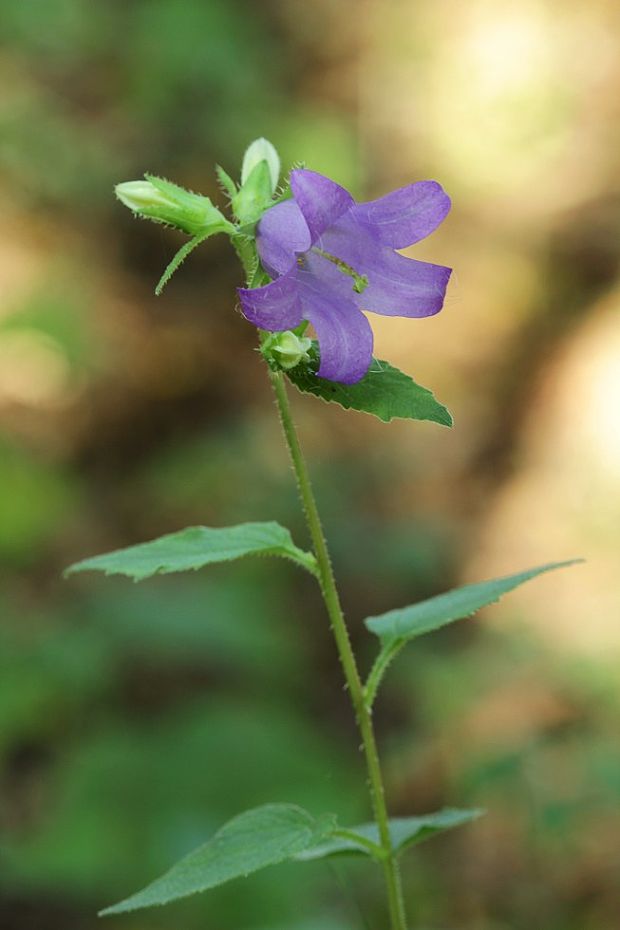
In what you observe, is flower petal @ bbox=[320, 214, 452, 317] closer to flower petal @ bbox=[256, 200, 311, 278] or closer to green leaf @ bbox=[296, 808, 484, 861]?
flower petal @ bbox=[256, 200, 311, 278]

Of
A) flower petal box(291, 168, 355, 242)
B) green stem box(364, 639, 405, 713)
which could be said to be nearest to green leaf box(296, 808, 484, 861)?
green stem box(364, 639, 405, 713)

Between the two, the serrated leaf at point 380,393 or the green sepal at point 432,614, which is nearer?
the serrated leaf at point 380,393

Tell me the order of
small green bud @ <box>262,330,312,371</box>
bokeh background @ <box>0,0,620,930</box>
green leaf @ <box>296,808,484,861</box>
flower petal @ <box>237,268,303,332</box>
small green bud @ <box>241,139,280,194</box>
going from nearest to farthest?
flower petal @ <box>237,268,303,332</box>, small green bud @ <box>262,330,312,371</box>, small green bud @ <box>241,139,280,194</box>, green leaf @ <box>296,808,484,861</box>, bokeh background @ <box>0,0,620,930</box>

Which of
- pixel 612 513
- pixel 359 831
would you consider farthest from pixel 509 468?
pixel 359 831

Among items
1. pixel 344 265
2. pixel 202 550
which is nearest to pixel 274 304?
pixel 344 265

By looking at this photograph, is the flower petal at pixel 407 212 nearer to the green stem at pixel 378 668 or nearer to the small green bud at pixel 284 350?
the small green bud at pixel 284 350

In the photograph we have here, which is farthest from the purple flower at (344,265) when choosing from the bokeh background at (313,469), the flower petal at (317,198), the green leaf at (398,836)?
the bokeh background at (313,469)
